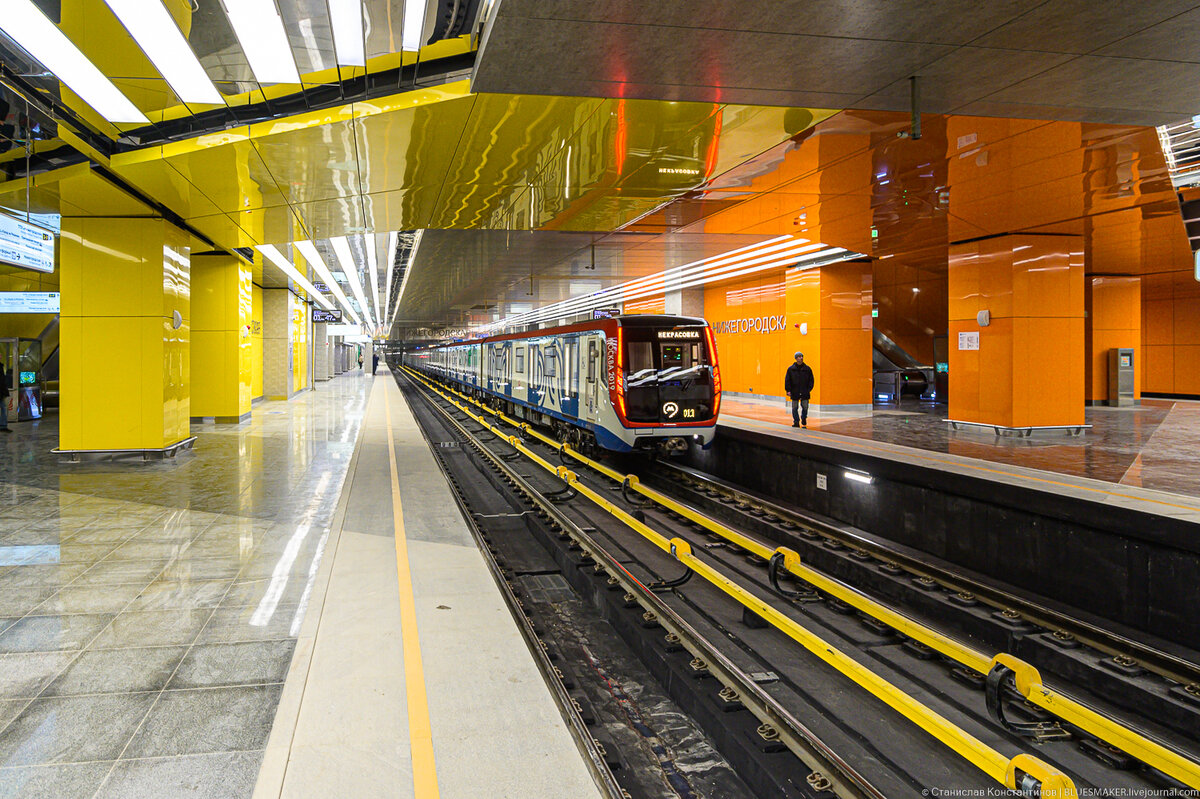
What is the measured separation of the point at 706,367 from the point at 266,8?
308 inches

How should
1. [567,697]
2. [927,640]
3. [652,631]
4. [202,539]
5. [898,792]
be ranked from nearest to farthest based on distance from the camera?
[898,792] → [567,697] → [927,640] → [652,631] → [202,539]

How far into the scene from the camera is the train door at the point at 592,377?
37.8 feet

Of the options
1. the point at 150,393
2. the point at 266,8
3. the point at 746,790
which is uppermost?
the point at 266,8

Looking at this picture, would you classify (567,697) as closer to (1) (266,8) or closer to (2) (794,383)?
(1) (266,8)

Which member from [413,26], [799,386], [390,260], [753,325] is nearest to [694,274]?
[753,325]

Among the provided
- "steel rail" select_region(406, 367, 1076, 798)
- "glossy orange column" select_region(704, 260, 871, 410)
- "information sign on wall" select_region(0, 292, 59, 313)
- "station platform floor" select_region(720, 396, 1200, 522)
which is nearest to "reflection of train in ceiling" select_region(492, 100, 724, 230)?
"steel rail" select_region(406, 367, 1076, 798)

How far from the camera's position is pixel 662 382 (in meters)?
11.1

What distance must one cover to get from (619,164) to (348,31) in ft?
13.1

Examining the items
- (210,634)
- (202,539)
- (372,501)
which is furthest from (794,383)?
(210,634)

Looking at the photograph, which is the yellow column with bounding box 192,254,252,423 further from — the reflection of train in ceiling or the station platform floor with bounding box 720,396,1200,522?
the station platform floor with bounding box 720,396,1200,522

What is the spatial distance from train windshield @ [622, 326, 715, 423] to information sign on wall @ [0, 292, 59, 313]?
1431 cm

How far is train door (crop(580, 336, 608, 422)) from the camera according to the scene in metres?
11.5

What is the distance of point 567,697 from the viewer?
386 cm

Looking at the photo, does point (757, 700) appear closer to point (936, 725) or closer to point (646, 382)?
point (936, 725)
